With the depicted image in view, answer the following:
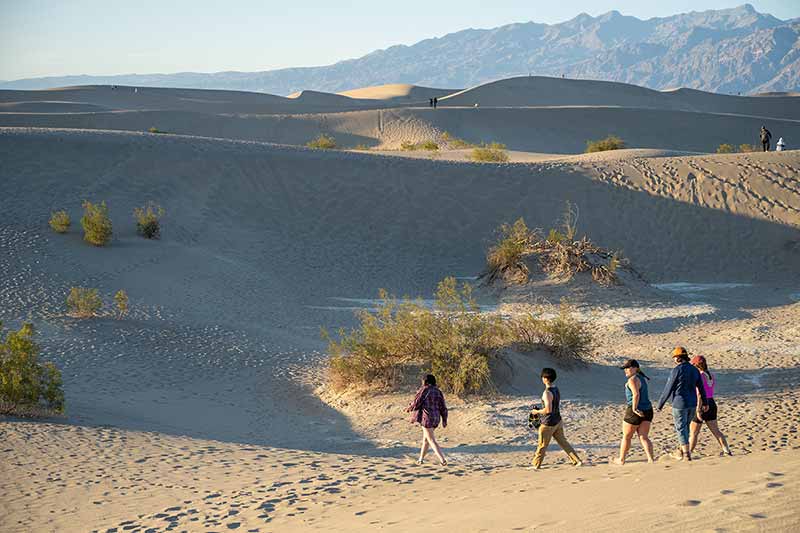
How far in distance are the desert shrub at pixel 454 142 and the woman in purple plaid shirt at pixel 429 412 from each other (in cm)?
3877

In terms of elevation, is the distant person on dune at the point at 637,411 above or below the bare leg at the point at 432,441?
above

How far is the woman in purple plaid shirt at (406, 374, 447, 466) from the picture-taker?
9.98 metres

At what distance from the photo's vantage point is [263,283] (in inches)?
877

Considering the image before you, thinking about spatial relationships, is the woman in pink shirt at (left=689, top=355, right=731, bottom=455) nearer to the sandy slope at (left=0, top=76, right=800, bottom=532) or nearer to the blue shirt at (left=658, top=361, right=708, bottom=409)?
the blue shirt at (left=658, top=361, right=708, bottom=409)

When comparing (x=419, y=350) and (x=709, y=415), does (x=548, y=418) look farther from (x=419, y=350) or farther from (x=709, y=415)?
(x=419, y=350)

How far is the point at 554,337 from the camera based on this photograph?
14.7 metres

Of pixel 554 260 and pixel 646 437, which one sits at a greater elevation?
pixel 554 260

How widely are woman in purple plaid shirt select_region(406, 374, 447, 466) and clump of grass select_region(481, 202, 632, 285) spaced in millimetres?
12094

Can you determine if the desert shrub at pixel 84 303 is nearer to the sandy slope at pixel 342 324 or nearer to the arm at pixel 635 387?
the sandy slope at pixel 342 324

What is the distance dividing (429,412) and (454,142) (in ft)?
138

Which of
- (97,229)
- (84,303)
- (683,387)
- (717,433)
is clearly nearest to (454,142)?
(97,229)

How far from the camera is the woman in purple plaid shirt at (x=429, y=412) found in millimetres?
9984

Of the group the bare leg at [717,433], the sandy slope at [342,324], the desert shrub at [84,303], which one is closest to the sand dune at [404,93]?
the sandy slope at [342,324]

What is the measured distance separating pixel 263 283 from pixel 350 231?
6675mm
